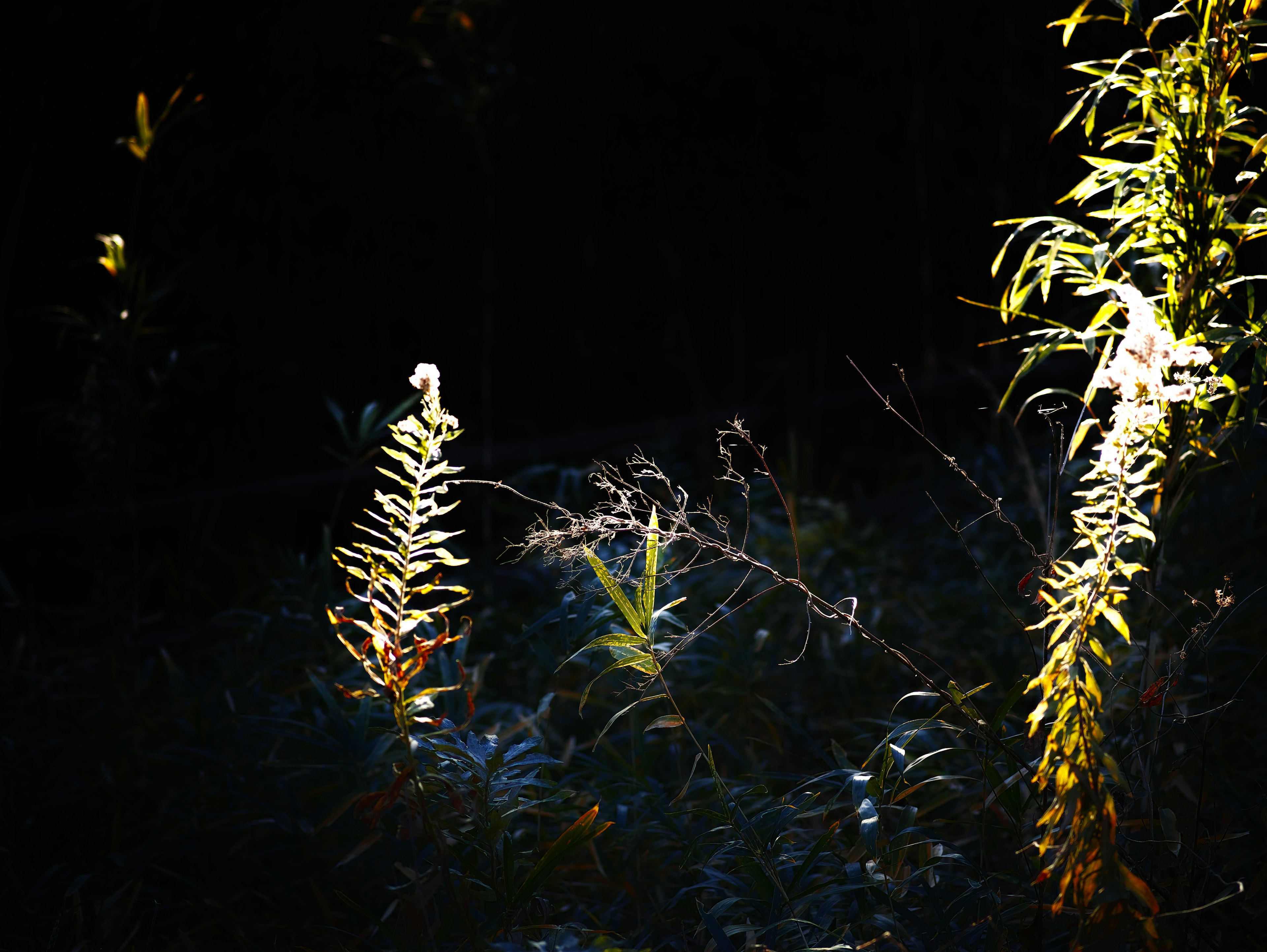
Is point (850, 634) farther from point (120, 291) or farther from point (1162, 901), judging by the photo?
point (120, 291)

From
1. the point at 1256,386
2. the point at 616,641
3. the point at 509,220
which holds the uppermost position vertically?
the point at 509,220

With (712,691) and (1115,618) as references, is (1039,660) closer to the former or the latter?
(1115,618)

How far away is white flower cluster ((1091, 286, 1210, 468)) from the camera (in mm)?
858

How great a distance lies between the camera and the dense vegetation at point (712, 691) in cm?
108

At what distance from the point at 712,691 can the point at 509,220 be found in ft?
8.23

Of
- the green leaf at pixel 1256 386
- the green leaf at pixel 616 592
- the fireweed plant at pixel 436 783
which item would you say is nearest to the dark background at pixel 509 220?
the fireweed plant at pixel 436 783

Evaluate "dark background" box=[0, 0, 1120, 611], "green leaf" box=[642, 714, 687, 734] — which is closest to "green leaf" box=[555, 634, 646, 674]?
"green leaf" box=[642, 714, 687, 734]

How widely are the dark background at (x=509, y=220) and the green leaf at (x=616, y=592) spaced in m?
1.45

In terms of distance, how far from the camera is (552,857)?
3.51 feet

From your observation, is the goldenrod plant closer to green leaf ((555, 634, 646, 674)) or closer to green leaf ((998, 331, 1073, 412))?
green leaf ((998, 331, 1073, 412))

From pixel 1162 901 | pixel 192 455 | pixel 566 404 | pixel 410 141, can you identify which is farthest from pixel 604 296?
pixel 1162 901

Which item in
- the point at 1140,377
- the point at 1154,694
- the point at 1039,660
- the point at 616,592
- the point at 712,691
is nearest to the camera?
the point at 1140,377

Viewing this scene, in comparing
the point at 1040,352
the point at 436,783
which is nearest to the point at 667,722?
the point at 436,783

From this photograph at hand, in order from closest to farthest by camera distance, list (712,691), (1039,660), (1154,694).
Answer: (1154,694)
(1039,660)
(712,691)
